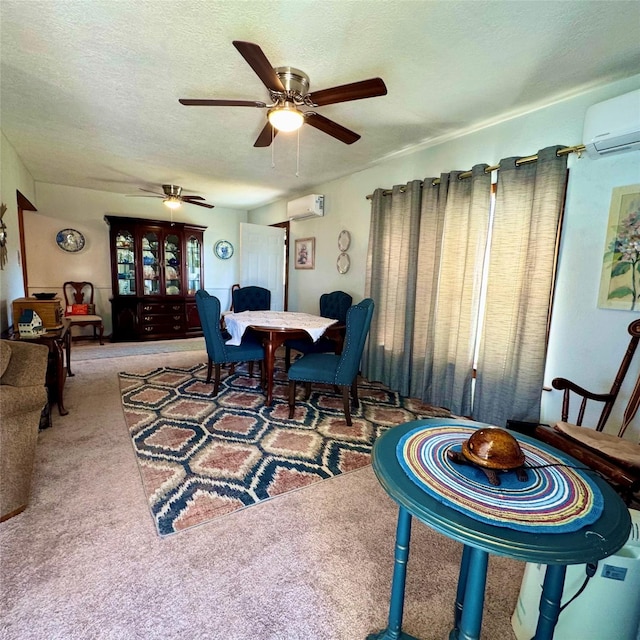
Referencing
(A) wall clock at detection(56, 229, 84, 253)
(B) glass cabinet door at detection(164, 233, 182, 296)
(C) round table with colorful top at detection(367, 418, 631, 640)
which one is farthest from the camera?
(B) glass cabinet door at detection(164, 233, 182, 296)

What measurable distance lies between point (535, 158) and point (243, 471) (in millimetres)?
2921

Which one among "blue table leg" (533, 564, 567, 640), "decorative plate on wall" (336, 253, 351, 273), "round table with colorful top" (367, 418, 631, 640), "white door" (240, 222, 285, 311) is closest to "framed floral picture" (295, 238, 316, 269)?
"white door" (240, 222, 285, 311)

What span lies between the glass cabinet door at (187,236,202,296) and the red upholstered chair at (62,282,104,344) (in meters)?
1.51

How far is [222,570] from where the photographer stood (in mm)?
1323

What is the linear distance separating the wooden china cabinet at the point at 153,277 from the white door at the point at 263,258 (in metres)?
1.39

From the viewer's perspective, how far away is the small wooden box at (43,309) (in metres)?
2.83

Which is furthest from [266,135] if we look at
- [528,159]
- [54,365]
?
[54,365]

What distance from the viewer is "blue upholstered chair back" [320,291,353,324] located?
153 inches

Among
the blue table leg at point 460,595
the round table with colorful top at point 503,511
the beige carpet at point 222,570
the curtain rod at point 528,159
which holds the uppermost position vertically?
the curtain rod at point 528,159

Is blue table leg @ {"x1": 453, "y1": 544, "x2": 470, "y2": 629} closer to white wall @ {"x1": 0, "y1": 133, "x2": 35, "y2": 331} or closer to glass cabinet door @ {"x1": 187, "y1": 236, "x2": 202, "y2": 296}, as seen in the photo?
white wall @ {"x1": 0, "y1": 133, "x2": 35, "y2": 331}

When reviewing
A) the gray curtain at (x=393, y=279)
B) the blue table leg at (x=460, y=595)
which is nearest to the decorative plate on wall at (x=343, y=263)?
the gray curtain at (x=393, y=279)

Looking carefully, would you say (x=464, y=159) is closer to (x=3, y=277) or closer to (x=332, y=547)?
(x=332, y=547)

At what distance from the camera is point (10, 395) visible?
1.55 meters

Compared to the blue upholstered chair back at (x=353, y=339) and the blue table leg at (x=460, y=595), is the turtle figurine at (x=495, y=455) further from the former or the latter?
the blue upholstered chair back at (x=353, y=339)
